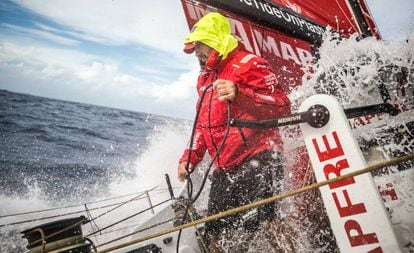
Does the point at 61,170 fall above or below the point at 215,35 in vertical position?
above

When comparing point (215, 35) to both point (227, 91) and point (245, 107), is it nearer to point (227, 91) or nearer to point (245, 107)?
point (245, 107)

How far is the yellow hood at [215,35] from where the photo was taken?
2.33 meters

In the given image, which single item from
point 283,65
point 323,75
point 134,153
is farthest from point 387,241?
point 134,153

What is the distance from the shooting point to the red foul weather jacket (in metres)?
2.14

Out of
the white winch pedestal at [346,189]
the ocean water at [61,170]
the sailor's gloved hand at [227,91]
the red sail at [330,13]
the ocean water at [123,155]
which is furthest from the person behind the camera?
the ocean water at [61,170]

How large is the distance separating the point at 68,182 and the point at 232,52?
1542 centimetres

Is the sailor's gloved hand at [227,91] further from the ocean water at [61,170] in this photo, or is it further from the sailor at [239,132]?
the ocean water at [61,170]

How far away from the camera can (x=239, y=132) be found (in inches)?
90.5

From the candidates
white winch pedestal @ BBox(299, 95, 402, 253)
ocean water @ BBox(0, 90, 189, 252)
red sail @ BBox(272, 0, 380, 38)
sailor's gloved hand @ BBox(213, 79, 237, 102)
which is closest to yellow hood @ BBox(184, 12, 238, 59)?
sailor's gloved hand @ BBox(213, 79, 237, 102)

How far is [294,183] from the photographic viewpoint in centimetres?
330

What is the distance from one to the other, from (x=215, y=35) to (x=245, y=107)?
645 mm

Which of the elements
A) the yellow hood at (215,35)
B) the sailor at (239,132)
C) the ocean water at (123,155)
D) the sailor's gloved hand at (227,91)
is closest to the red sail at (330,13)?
the ocean water at (123,155)

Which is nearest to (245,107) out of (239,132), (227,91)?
(239,132)

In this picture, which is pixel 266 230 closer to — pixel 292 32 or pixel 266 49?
pixel 292 32
